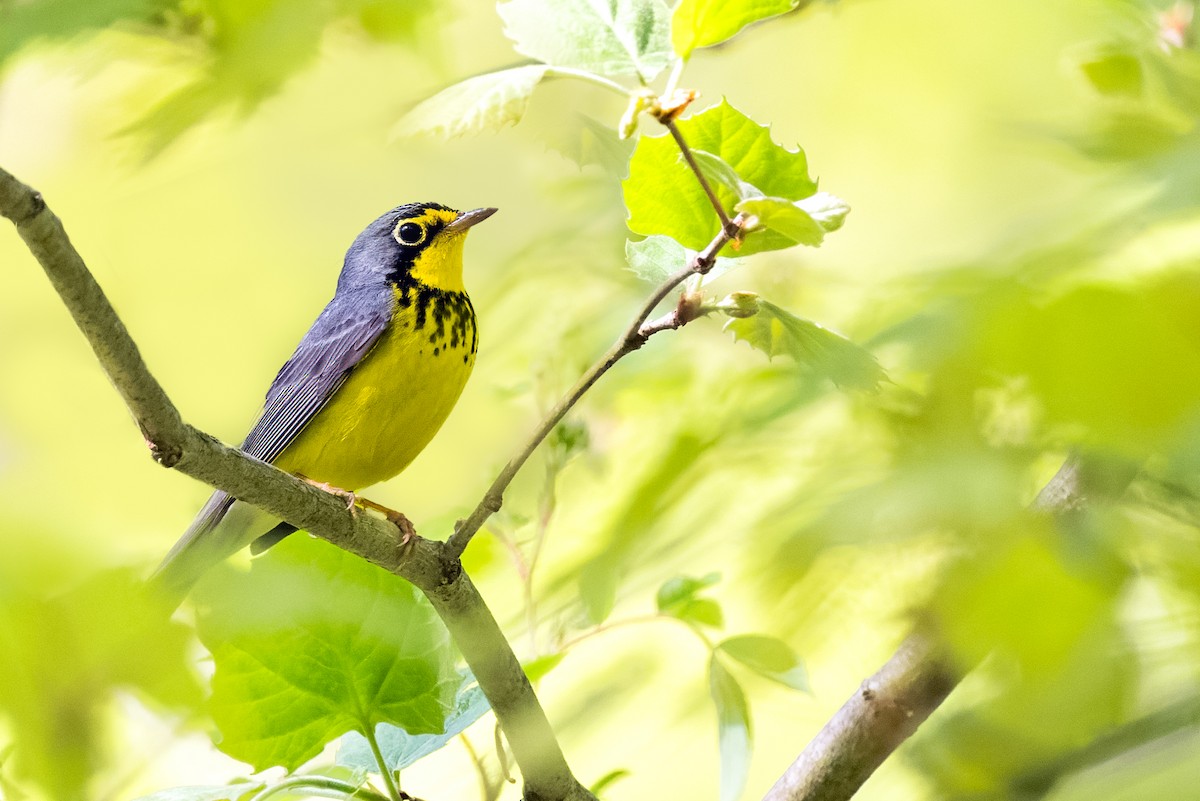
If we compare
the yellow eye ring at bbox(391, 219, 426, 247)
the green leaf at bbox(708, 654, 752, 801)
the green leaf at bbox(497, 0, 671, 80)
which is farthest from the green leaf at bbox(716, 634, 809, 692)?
the yellow eye ring at bbox(391, 219, 426, 247)

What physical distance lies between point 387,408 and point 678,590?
32.6 inches

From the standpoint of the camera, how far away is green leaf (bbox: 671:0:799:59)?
0.31m

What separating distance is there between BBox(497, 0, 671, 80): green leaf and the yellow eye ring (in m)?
1.36

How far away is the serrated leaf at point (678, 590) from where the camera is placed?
2.17 feet

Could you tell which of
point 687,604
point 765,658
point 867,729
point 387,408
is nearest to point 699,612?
point 687,604

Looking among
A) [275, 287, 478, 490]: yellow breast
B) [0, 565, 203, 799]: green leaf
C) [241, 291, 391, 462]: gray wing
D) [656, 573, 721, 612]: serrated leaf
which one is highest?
[241, 291, 391, 462]: gray wing

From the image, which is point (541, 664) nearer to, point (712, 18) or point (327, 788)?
point (327, 788)

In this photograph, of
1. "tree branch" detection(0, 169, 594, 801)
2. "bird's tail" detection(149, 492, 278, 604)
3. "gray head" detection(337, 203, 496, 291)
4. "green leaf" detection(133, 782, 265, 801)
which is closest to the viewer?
"tree branch" detection(0, 169, 594, 801)

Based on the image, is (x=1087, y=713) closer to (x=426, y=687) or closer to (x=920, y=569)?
(x=920, y=569)

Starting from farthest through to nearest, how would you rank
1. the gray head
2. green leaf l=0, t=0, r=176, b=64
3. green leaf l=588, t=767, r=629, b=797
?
the gray head, green leaf l=588, t=767, r=629, b=797, green leaf l=0, t=0, r=176, b=64

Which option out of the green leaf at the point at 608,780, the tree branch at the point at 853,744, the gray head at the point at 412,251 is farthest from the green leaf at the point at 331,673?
the gray head at the point at 412,251

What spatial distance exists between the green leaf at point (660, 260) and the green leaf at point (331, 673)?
171 millimetres

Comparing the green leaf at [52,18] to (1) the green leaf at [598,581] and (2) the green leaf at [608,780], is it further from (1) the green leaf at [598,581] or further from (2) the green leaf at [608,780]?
(2) the green leaf at [608,780]

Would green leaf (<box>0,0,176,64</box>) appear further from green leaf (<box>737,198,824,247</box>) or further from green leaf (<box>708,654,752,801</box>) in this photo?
green leaf (<box>708,654,752,801</box>)
